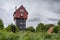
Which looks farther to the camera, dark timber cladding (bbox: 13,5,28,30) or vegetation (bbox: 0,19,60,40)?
dark timber cladding (bbox: 13,5,28,30)

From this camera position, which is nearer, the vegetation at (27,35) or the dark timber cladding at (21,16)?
the vegetation at (27,35)

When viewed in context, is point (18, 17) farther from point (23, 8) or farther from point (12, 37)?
point (12, 37)

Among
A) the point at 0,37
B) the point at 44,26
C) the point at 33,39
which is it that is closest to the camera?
the point at 33,39

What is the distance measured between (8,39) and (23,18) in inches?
1929

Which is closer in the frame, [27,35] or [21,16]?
[27,35]

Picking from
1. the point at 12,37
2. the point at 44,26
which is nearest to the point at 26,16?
the point at 44,26

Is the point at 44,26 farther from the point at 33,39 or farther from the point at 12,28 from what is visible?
the point at 33,39

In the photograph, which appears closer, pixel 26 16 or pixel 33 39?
pixel 33 39

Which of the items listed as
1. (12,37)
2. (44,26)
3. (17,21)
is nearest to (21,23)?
(17,21)

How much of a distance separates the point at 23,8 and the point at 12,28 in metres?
29.1

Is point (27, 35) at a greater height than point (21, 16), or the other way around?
point (27, 35)

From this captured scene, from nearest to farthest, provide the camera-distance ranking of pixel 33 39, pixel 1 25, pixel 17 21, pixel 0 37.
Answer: pixel 33 39 → pixel 0 37 → pixel 1 25 → pixel 17 21

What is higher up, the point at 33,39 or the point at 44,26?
the point at 33,39

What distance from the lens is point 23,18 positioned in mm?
68812
